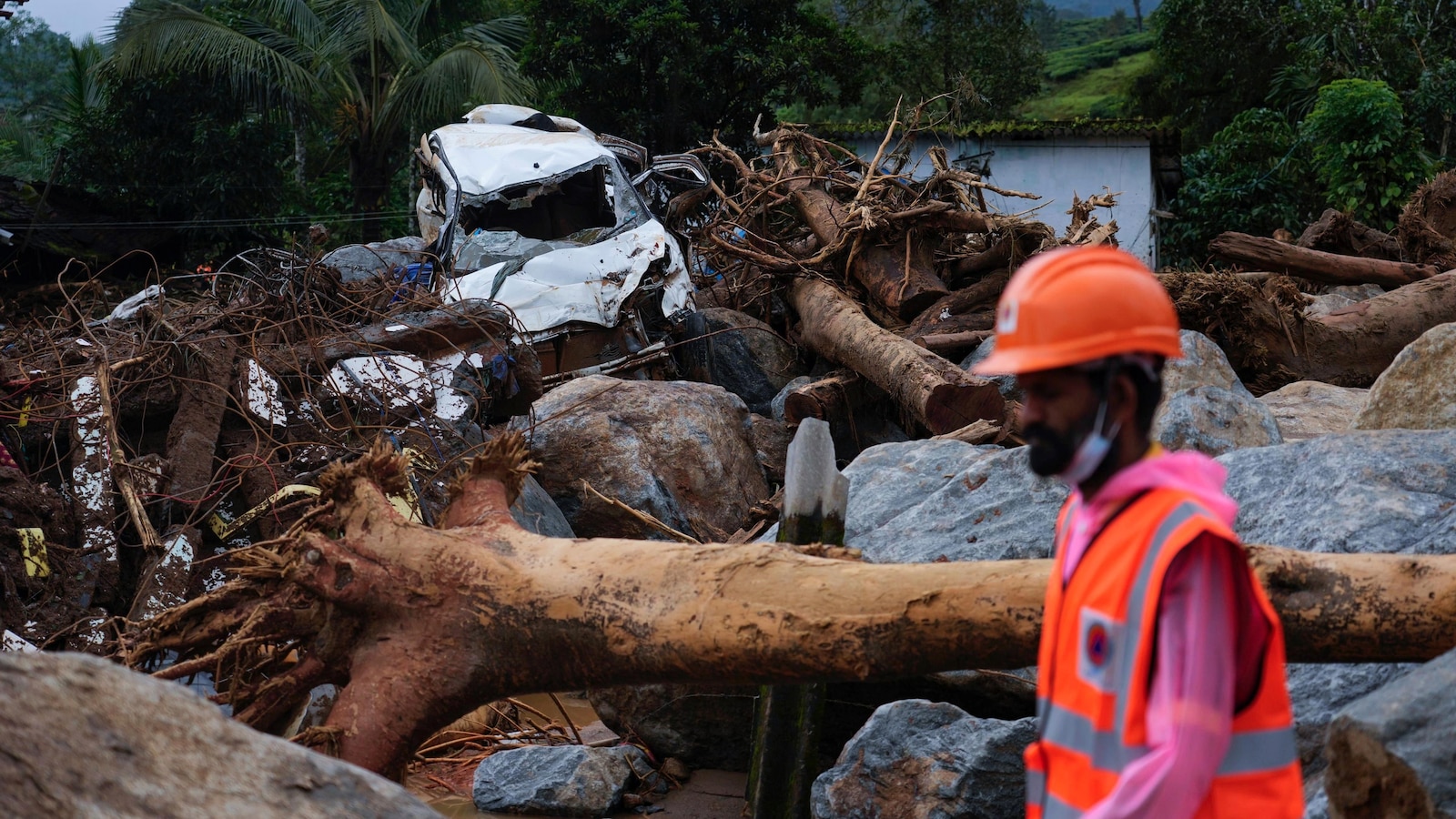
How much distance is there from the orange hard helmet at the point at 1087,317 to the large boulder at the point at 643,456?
18.2 feet

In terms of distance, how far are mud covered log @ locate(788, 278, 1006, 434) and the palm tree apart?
32.6 ft

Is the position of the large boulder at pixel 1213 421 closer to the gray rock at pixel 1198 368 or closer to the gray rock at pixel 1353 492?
the gray rock at pixel 1198 368

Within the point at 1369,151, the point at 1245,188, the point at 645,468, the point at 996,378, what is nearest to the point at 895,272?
the point at 996,378

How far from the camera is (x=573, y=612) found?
2922 millimetres

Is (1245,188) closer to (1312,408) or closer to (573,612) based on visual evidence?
(1312,408)

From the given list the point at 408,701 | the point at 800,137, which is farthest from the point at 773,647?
the point at 800,137

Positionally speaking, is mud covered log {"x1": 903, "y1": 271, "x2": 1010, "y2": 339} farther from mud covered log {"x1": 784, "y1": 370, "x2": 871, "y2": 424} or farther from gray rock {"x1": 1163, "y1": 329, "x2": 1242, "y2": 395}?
gray rock {"x1": 1163, "y1": 329, "x2": 1242, "y2": 395}

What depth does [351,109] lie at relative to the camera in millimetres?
19844

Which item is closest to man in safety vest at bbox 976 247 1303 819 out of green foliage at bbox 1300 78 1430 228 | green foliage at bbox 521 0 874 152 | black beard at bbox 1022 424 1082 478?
black beard at bbox 1022 424 1082 478

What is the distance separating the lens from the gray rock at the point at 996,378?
294 inches

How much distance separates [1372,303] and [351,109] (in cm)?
1646

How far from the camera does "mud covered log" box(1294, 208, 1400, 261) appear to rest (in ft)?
37.1

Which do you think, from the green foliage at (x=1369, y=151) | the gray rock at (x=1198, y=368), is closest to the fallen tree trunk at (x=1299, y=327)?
the gray rock at (x=1198, y=368)

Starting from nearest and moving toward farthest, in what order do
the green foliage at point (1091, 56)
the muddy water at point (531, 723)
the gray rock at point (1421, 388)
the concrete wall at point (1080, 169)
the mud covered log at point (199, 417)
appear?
the muddy water at point (531, 723)
the gray rock at point (1421, 388)
the mud covered log at point (199, 417)
the concrete wall at point (1080, 169)
the green foliage at point (1091, 56)
